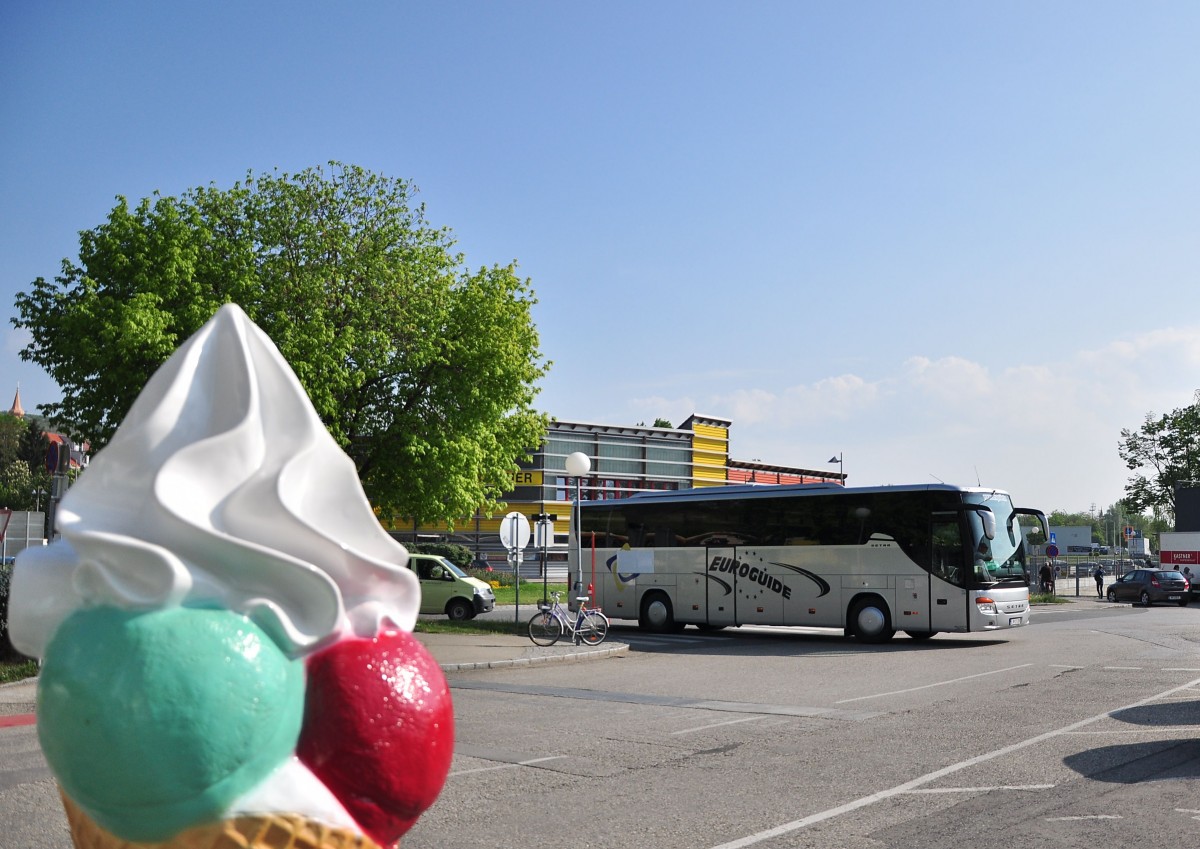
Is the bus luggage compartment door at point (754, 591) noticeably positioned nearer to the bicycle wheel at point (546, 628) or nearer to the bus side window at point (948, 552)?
the bus side window at point (948, 552)

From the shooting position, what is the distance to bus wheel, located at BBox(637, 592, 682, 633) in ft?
85.9

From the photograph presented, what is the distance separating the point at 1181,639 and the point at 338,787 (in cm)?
2512

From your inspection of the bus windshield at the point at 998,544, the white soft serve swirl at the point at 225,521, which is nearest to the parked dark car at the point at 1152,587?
the bus windshield at the point at 998,544

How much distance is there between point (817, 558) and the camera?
23.5m

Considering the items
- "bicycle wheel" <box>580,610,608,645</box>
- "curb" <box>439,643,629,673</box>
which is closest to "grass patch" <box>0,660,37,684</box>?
"curb" <box>439,643,629,673</box>

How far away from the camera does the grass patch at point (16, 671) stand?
14.9 meters

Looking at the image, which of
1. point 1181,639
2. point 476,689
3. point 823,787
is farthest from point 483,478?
point 823,787

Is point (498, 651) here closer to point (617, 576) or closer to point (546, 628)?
point (546, 628)

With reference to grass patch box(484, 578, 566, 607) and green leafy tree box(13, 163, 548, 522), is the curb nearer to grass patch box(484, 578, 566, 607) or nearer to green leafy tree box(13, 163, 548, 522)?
green leafy tree box(13, 163, 548, 522)

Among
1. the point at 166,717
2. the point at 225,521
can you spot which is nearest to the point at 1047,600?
the point at 225,521

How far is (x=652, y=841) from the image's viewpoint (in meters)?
6.64

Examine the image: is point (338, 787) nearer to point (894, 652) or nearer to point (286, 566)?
point (286, 566)

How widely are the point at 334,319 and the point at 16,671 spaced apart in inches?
478

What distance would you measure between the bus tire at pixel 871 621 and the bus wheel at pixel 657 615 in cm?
480
